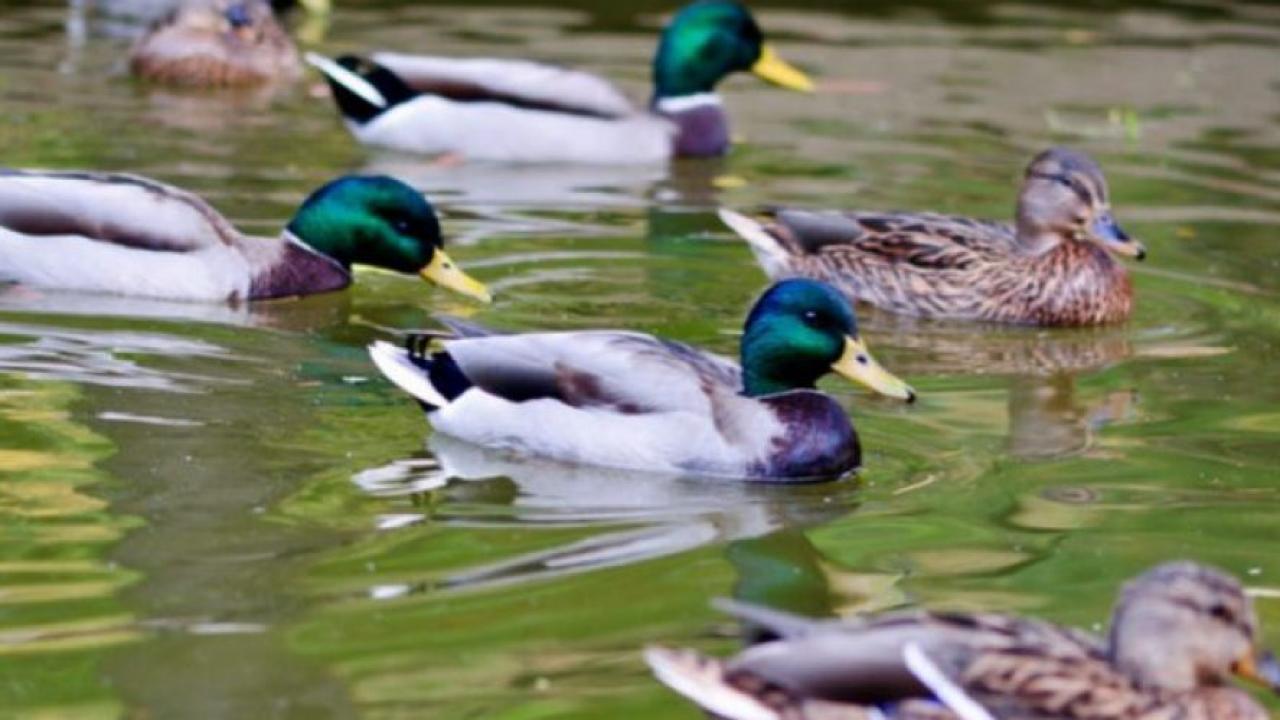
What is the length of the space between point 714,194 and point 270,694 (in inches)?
302

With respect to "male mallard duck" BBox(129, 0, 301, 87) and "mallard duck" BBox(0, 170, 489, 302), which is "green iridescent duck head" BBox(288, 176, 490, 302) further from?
"male mallard duck" BBox(129, 0, 301, 87)

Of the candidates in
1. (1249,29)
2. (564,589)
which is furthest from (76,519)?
(1249,29)

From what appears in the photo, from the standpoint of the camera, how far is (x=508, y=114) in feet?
48.0

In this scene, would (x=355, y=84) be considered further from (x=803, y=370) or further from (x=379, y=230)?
(x=803, y=370)

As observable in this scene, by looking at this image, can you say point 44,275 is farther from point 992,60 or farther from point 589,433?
point 992,60

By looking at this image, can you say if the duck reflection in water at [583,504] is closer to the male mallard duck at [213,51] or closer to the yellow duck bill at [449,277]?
the yellow duck bill at [449,277]

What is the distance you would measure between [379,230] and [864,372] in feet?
9.67

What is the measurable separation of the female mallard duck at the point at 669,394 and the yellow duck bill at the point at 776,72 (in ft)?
22.9

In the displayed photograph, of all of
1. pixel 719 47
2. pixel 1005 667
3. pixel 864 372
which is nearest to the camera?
pixel 1005 667

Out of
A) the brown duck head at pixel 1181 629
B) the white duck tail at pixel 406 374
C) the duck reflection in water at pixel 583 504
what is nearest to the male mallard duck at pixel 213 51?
the white duck tail at pixel 406 374

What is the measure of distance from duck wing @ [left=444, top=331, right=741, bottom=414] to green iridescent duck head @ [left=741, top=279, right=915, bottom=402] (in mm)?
104

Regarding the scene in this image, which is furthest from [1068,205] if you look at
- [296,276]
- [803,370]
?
[803,370]

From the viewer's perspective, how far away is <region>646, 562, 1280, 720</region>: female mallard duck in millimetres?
5477

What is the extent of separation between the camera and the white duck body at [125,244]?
10.8 m
